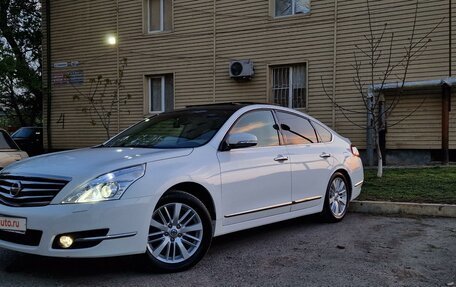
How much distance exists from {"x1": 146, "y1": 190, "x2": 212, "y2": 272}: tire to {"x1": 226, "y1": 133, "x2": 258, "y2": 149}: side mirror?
740 mm

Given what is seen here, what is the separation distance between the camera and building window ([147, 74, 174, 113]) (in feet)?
50.2

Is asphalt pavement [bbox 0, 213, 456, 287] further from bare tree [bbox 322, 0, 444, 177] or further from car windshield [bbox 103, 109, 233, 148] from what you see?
bare tree [bbox 322, 0, 444, 177]

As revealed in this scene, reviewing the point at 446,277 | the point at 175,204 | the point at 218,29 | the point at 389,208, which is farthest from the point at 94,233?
the point at 218,29

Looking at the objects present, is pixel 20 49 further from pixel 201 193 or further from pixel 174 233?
pixel 174 233

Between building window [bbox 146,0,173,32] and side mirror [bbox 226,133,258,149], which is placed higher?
building window [bbox 146,0,173,32]

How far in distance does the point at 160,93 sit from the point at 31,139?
7.43 meters

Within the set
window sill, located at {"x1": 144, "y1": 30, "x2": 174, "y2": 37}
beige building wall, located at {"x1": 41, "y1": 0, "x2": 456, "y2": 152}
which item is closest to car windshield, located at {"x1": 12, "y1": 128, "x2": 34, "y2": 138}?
beige building wall, located at {"x1": 41, "y1": 0, "x2": 456, "y2": 152}

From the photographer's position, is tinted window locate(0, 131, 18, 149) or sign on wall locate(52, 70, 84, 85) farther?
sign on wall locate(52, 70, 84, 85)

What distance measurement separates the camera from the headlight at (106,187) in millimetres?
3871

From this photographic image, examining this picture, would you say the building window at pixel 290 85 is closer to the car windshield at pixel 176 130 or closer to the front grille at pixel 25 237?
the car windshield at pixel 176 130

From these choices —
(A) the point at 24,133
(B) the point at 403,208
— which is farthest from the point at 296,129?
(A) the point at 24,133

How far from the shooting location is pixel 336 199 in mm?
6570

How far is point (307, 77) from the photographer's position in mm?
13094

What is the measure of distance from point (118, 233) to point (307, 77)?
1000 cm
